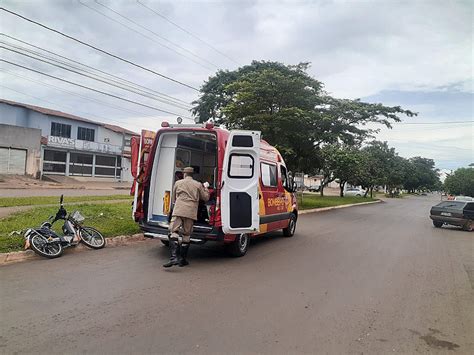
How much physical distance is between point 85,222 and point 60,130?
30.7 meters

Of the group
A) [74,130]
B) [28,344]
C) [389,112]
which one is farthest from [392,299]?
[74,130]

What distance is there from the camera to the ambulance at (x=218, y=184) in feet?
24.8

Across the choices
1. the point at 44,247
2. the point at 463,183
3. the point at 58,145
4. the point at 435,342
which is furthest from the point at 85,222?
the point at 463,183

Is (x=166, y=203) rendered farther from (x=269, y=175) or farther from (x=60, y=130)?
(x=60, y=130)

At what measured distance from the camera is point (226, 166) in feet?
24.9

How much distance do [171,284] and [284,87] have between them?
1434cm

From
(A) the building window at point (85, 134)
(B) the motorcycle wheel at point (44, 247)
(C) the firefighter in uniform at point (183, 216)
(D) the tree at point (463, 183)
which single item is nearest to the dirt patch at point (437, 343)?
(C) the firefighter in uniform at point (183, 216)

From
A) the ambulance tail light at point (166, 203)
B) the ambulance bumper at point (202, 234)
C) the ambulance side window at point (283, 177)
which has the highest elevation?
the ambulance side window at point (283, 177)

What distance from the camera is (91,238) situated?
836 centimetres

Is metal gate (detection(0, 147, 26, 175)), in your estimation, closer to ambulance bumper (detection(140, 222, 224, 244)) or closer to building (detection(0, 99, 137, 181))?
building (detection(0, 99, 137, 181))

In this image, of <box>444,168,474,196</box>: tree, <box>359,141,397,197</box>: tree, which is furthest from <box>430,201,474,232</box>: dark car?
<box>444,168,474,196</box>: tree

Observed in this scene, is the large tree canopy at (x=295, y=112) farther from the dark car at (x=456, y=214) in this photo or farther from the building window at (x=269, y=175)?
the building window at (x=269, y=175)

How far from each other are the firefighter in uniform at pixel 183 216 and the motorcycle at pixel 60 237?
2.20 metres

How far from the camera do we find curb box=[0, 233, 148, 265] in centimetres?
680
